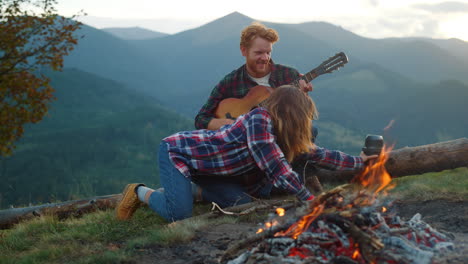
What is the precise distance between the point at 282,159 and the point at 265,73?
92.9 inches

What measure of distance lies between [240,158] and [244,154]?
7cm

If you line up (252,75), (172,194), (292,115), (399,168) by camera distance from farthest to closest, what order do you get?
(399,168) < (252,75) < (172,194) < (292,115)

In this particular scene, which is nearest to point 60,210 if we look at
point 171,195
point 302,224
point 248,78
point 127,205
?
point 127,205

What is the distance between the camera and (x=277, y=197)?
5.72 metres

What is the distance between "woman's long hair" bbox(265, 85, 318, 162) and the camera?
12.5ft

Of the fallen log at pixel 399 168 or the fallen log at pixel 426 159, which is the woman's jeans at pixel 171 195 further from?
the fallen log at pixel 426 159

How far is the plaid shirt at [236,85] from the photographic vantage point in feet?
19.3

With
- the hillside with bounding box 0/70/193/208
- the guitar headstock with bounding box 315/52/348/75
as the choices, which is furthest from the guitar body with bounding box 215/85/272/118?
the hillside with bounding box 0/70/193/208

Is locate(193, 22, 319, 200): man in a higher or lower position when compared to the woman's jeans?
higher

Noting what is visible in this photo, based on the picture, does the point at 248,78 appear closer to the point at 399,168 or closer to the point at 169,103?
the point at 399,168

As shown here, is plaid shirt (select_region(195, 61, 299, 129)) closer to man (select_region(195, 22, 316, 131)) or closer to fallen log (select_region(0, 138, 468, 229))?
man (select_region(195, 22, 316, 131))

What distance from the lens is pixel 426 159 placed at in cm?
596

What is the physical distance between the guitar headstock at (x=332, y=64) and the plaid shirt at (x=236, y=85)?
32 centimetres

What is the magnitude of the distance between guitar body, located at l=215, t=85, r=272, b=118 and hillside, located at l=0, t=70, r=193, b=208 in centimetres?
1915
